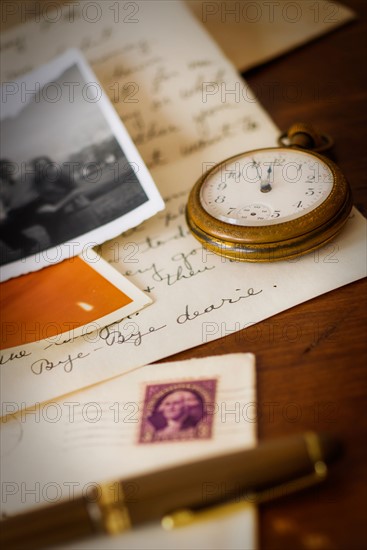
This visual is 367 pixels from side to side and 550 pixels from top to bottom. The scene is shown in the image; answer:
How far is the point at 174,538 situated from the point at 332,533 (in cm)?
12

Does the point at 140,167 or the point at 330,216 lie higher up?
the point at 140,167

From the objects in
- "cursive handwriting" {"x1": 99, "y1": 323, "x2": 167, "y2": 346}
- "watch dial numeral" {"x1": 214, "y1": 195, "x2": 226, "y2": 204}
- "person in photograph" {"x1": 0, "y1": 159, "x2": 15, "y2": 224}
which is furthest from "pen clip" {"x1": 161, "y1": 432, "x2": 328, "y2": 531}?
"person in photograph" {"x1": 0, "y1": 159, "x2": 15, "y2": 224}

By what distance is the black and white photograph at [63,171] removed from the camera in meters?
0.82

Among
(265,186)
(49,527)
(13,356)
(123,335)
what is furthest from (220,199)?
(49,527)

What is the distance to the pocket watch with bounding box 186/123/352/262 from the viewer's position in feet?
2.15

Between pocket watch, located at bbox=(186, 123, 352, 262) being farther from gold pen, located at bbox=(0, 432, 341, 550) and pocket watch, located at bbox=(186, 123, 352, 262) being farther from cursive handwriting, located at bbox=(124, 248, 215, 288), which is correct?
gold pen, located at bbox=(0, 432, 341, 550)

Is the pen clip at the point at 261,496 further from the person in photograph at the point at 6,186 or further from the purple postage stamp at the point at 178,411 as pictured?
the person in photograph at the point at 6,186

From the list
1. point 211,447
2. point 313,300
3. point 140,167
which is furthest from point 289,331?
point 140,167

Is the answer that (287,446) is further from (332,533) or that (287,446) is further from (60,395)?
(60,395)

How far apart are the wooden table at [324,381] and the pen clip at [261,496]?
0.5 inches

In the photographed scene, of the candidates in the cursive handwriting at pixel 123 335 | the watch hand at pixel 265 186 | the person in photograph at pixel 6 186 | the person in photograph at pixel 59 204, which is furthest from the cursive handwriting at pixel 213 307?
the person in photograph at pixel 6 186

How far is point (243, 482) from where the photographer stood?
42cm

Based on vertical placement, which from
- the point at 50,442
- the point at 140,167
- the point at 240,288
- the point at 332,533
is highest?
the point at 140,167

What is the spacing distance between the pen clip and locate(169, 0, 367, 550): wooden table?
0.01 metres
